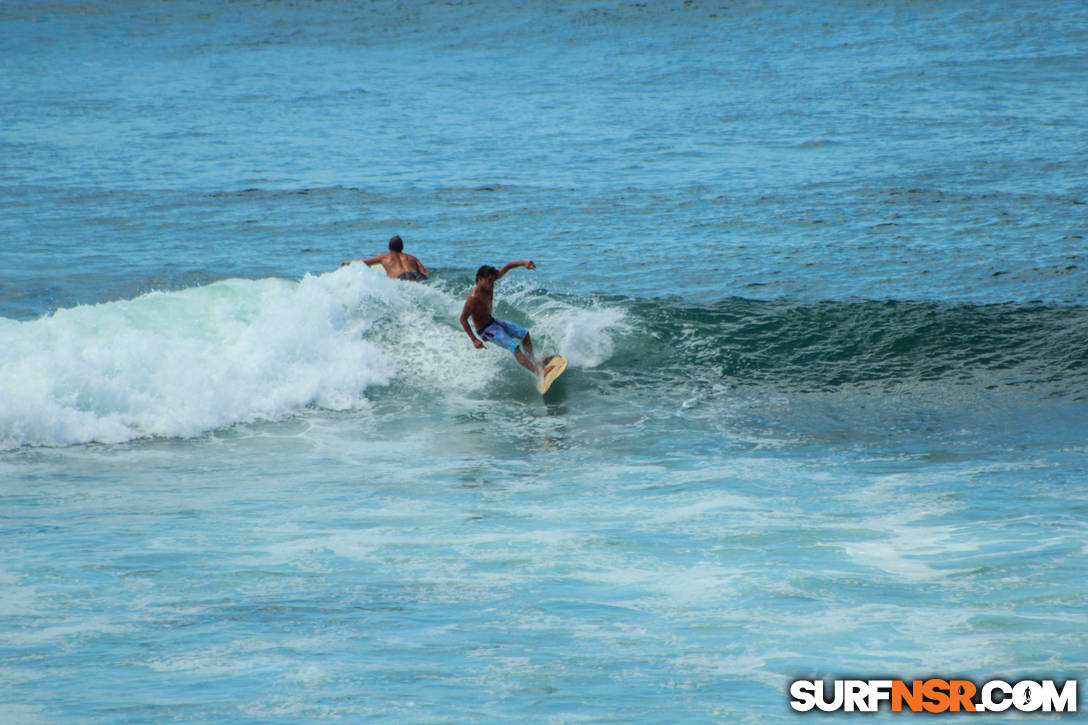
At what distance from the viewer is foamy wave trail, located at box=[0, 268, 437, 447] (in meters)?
12.2

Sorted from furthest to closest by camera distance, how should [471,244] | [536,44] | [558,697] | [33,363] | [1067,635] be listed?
[536,44] < [471,244] < [33,363] < [1067,635] < [558,697]

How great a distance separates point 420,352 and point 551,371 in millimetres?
2143

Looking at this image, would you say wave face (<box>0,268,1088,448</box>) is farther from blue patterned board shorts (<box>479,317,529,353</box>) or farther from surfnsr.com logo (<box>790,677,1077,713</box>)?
surfnsr.com logo (<box>790,677,1077,713</box>)

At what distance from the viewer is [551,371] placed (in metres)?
13.2

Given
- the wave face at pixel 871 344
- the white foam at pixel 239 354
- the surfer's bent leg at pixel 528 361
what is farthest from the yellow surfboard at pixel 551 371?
the wave face at pixel 871 344

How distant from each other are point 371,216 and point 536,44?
20.6 meters

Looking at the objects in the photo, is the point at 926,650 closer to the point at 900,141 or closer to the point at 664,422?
the point at 664,422

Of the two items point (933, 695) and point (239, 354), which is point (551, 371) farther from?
point (933, 695)

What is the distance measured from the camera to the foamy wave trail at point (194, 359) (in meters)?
12.2

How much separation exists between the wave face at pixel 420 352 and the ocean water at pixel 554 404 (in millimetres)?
59

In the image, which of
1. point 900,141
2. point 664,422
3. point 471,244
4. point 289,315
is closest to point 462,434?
point 664,422

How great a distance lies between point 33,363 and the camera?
13.1m

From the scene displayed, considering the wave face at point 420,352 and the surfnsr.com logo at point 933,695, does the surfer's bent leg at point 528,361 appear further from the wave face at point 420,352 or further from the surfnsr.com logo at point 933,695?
the surfnsr.com logo at point 933,695

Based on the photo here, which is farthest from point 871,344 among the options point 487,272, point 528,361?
point 487,272
